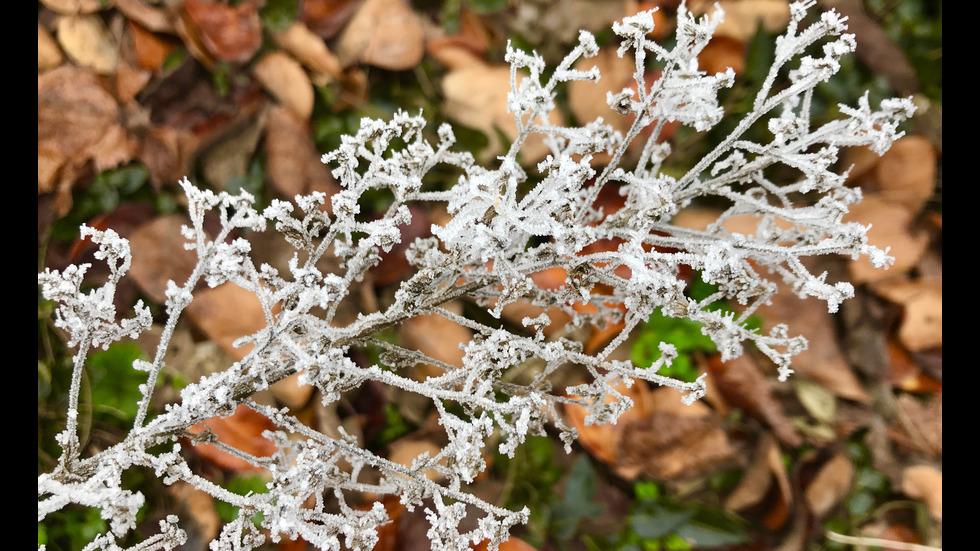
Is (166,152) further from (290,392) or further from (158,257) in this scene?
(290,392)

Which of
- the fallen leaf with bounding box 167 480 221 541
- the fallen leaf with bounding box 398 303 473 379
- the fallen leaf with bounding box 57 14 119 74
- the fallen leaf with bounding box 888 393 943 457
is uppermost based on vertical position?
the fallen leaf with bounding box 57 14 119 74

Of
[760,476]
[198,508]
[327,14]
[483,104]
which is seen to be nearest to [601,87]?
[483,104]

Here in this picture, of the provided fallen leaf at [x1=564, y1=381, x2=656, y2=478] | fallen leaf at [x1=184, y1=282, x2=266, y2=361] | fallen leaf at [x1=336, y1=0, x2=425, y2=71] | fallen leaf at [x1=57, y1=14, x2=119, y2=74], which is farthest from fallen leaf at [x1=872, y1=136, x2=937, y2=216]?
fallen leaf at [x1=57, y1=14, x2=119, y2=74]

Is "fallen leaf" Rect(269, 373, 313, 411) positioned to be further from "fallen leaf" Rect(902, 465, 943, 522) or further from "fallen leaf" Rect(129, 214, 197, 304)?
"fallen leaf" Rect(902, 465, 943, 522)

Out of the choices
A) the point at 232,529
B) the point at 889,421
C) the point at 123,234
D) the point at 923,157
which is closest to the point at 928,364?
the point at 889,421

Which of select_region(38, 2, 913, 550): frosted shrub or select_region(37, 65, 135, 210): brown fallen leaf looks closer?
select_region(38, 2, 913, 550): frosted shrub
